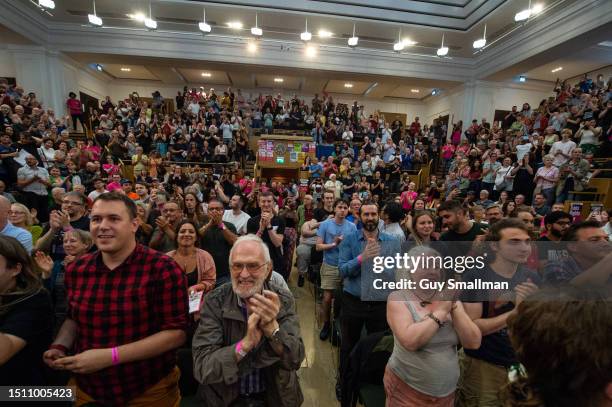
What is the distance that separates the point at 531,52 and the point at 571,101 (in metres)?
2.09

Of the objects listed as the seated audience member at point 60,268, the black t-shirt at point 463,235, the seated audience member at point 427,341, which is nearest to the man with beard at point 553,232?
the black t-shirt at point 463,235

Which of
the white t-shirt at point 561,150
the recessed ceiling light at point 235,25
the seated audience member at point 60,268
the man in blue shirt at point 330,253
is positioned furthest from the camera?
the recessed ceiling light at point 235,25

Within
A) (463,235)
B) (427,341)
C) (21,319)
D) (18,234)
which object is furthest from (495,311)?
(18,234)

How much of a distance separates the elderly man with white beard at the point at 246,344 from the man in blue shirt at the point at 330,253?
150 centimetres

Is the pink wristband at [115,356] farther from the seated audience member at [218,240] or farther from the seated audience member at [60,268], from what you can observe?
the seated audience member at [218,240]

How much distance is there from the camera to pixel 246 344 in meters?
1.15

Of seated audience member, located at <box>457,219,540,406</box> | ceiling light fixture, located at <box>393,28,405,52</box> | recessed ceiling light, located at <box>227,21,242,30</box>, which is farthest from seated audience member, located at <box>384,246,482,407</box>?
recessed ceiling light, located at <box>227,21,242,30</box>

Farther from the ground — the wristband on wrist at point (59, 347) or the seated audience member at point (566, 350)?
the seated audience member at point (566, 350)

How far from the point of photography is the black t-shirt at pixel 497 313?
1.36 metres

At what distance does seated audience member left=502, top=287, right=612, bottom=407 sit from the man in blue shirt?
2.08 m

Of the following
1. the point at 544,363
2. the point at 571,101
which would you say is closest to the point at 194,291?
the point at 544,363

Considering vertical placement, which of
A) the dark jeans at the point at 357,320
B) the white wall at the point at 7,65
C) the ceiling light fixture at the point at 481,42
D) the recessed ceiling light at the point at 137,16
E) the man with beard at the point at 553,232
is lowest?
the dark jeans at the point at 357,320

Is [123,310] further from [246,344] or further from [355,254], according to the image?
[355,254]

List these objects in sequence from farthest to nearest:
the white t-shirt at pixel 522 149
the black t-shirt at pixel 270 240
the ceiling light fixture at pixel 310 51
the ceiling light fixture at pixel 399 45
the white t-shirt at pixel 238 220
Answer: the ceiling light fixture at pixel 310 51 < the ceiling light fixture at pixel 399 45 < the white t-shirt at pixel 522 149 < the white t-shirt at pixel 238 220 < the black t-shirt at pixel 270 240
